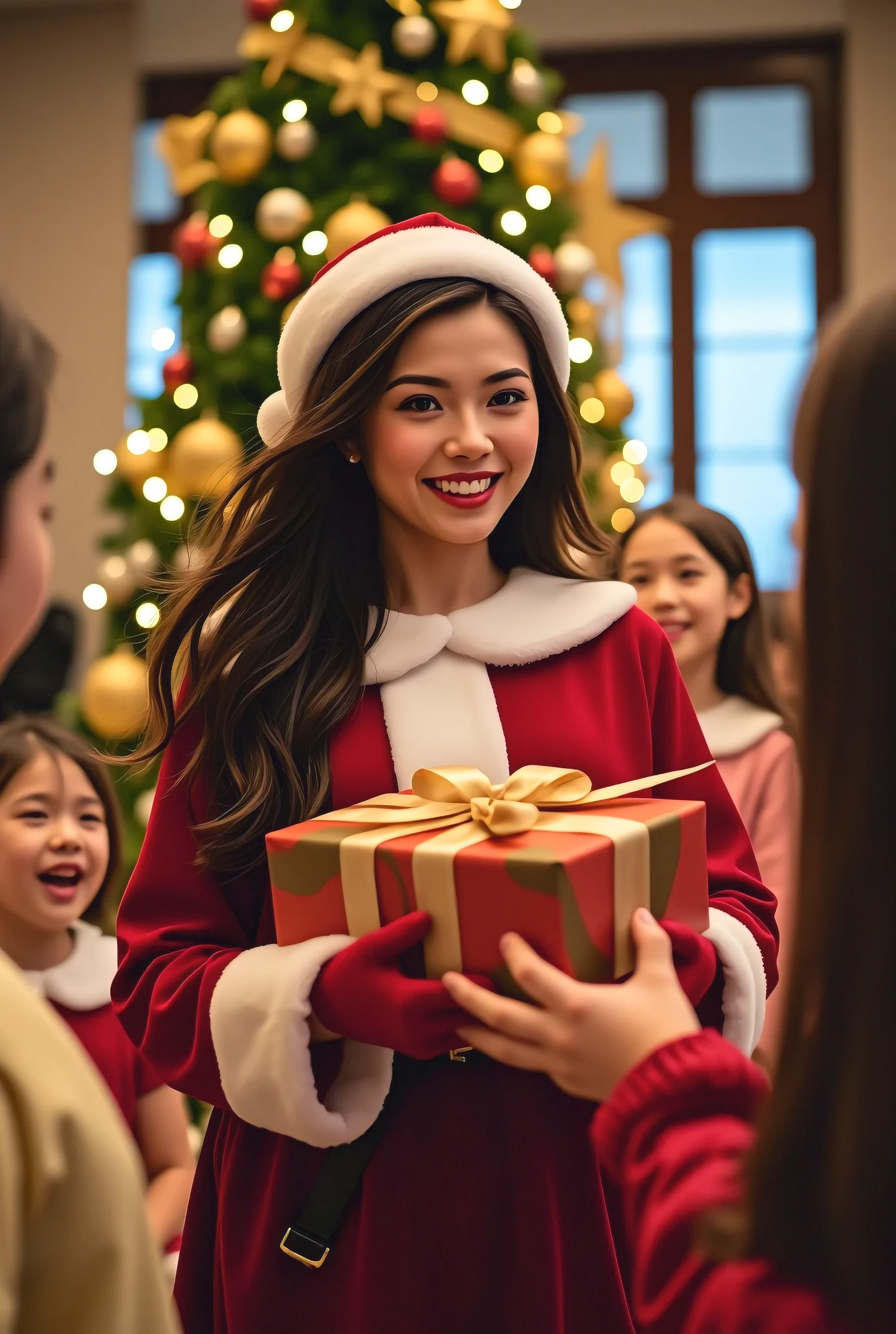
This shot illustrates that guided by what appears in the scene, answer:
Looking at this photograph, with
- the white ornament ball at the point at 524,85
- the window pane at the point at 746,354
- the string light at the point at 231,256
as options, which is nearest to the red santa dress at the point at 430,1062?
the string light at the point at 231,256

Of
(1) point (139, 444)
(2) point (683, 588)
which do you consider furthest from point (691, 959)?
(1) point (139, 444)

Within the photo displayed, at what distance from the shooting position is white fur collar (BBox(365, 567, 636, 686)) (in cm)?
150

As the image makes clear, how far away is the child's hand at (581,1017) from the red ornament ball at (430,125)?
327 cm

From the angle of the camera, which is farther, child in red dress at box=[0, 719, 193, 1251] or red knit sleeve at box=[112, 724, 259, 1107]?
child in red dress at box=[0, 719, 193, 1251]

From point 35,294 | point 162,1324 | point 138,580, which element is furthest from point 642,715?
point 35,294

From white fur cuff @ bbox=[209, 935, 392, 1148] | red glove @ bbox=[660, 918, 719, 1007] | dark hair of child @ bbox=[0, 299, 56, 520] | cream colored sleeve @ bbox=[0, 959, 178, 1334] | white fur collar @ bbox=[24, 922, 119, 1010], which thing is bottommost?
white fur collar @ bbox=[24, 922, 119, 1010]

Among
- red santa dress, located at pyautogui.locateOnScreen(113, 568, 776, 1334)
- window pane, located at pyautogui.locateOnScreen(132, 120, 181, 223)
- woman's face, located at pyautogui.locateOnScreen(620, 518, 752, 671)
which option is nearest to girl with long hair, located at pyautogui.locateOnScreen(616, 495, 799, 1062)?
woman's face, located at pyautogui.locateOnScreen(620, 518, 752, 671)

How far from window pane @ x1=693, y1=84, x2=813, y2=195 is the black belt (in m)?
6.09

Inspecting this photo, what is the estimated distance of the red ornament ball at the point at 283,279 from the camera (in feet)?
12.6

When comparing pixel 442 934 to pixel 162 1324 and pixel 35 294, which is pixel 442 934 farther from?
pixel 35 294

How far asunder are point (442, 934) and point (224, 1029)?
28cm

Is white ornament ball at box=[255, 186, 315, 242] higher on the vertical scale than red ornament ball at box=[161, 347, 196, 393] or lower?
higher

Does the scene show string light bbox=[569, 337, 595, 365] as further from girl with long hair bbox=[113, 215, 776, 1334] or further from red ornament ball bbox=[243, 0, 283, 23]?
girl with long hair bbox=[113, 215, 776, 1334]

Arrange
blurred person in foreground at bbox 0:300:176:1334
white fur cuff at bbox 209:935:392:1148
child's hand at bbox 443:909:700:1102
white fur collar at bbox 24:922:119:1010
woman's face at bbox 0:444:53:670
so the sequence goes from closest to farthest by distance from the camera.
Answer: blurred person in foreground at bbox 0:300:176:1334 < woman's face at bbox 0:444:53:670 < child's hand at bbox 443:909:700:1102 < white fur cuff at bbox 209:935:392:1148 < white fur collar at bbox 24:922:119:1010
